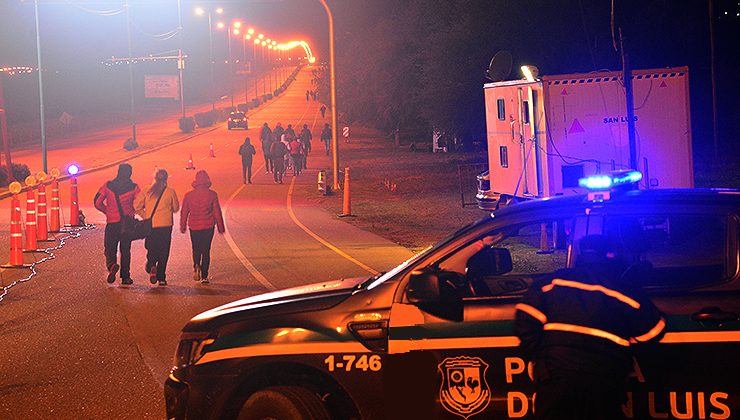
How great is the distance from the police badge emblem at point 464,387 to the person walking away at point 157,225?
972 centimetres

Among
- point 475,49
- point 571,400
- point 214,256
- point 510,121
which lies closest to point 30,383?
point 571,400

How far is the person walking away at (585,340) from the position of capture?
4.30 m

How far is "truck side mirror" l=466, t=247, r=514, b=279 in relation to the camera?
5.54 metres

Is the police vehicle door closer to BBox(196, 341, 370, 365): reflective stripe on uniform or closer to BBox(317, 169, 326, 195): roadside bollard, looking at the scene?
BBox(196, 341, 370, 365): reflective stripe on uniform

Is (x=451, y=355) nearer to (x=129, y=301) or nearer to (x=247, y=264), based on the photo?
(x=129, y=301)

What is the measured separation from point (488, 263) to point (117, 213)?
965 cm

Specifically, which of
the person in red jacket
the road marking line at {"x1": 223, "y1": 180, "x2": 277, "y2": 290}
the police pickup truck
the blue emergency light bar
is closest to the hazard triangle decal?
the road marking line at {"x1": 223, "y1": 180, "x2": 277, "y2": 290}

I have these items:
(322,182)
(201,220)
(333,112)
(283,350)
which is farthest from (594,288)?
(333,112)

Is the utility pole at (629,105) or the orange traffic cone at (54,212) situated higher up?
the utility pole at (629,105)

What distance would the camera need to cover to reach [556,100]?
16.1m

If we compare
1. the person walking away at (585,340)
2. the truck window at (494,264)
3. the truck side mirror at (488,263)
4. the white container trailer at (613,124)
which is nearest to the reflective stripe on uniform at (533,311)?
the person walking away at (585,340)

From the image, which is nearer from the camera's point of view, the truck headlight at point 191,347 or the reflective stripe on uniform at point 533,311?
the reflective stripe on uniform at point 533,311

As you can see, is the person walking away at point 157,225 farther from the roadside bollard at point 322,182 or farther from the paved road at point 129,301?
the roadside bollard at point 322,182

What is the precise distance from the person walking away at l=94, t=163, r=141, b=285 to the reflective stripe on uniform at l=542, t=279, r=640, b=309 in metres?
10.7
